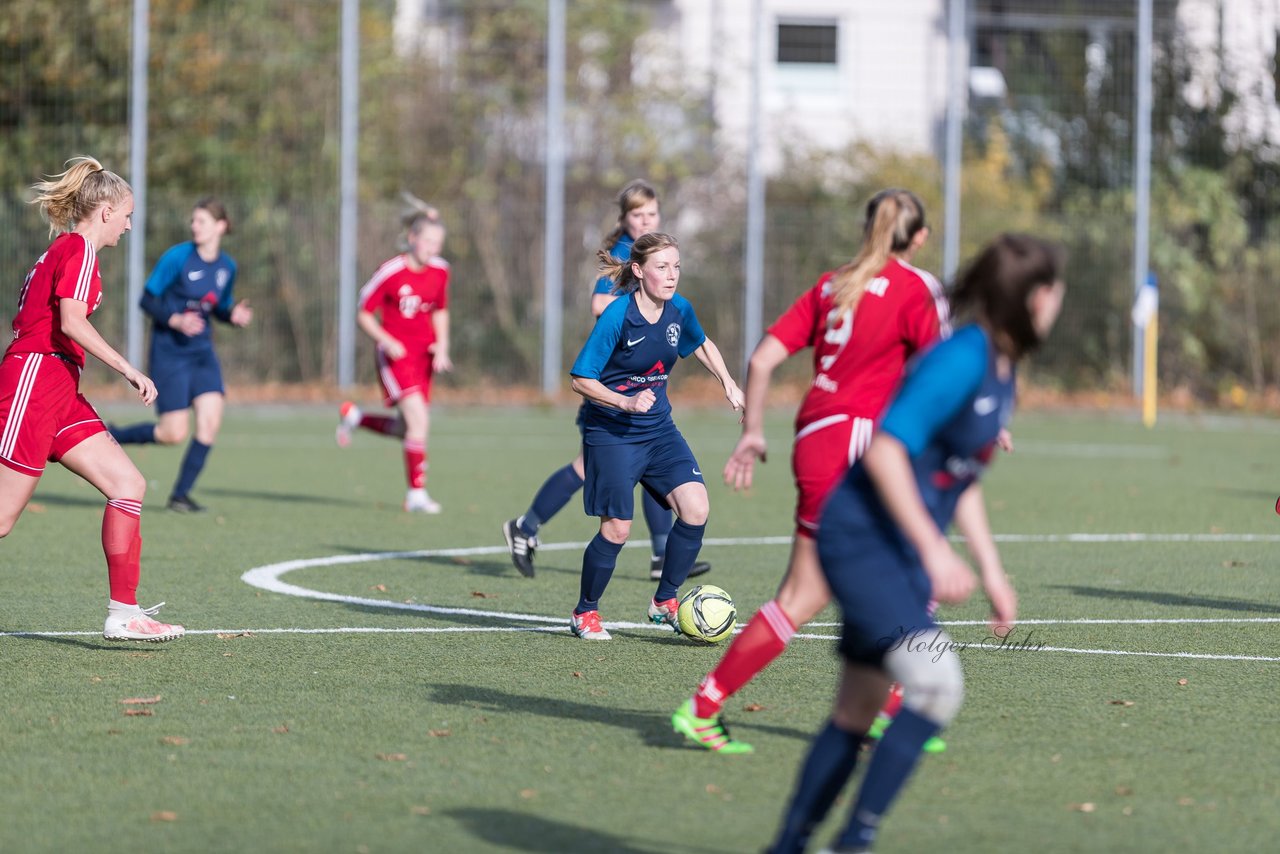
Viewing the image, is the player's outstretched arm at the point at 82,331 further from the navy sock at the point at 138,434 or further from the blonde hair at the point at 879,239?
the navy sock at the point at 138,434

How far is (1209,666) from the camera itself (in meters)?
7.25

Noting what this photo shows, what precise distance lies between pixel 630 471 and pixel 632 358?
0.50 metres

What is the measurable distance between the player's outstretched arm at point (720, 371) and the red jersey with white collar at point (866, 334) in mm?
1447

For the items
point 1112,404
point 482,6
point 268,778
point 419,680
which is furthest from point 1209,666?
point 482,6

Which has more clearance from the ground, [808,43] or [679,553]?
[808,43]

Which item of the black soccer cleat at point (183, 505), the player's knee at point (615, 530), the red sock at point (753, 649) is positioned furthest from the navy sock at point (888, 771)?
the black soccer cleat at point (183, 505)

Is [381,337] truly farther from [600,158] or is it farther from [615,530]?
[600,158]

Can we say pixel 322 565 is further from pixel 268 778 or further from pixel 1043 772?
pixel 1043 772

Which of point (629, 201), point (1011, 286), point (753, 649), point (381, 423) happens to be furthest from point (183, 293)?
point (1011, 286)

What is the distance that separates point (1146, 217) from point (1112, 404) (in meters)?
2.67

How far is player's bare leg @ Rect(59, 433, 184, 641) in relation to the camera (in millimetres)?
7266

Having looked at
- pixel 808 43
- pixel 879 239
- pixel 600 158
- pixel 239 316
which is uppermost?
pixel 808 43

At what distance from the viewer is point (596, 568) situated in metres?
7.75

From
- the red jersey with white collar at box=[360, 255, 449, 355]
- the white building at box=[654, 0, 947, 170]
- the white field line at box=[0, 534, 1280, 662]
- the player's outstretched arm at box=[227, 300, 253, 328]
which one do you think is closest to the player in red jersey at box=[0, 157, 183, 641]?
the white field line at box=[0, 534, 1280, 662]
